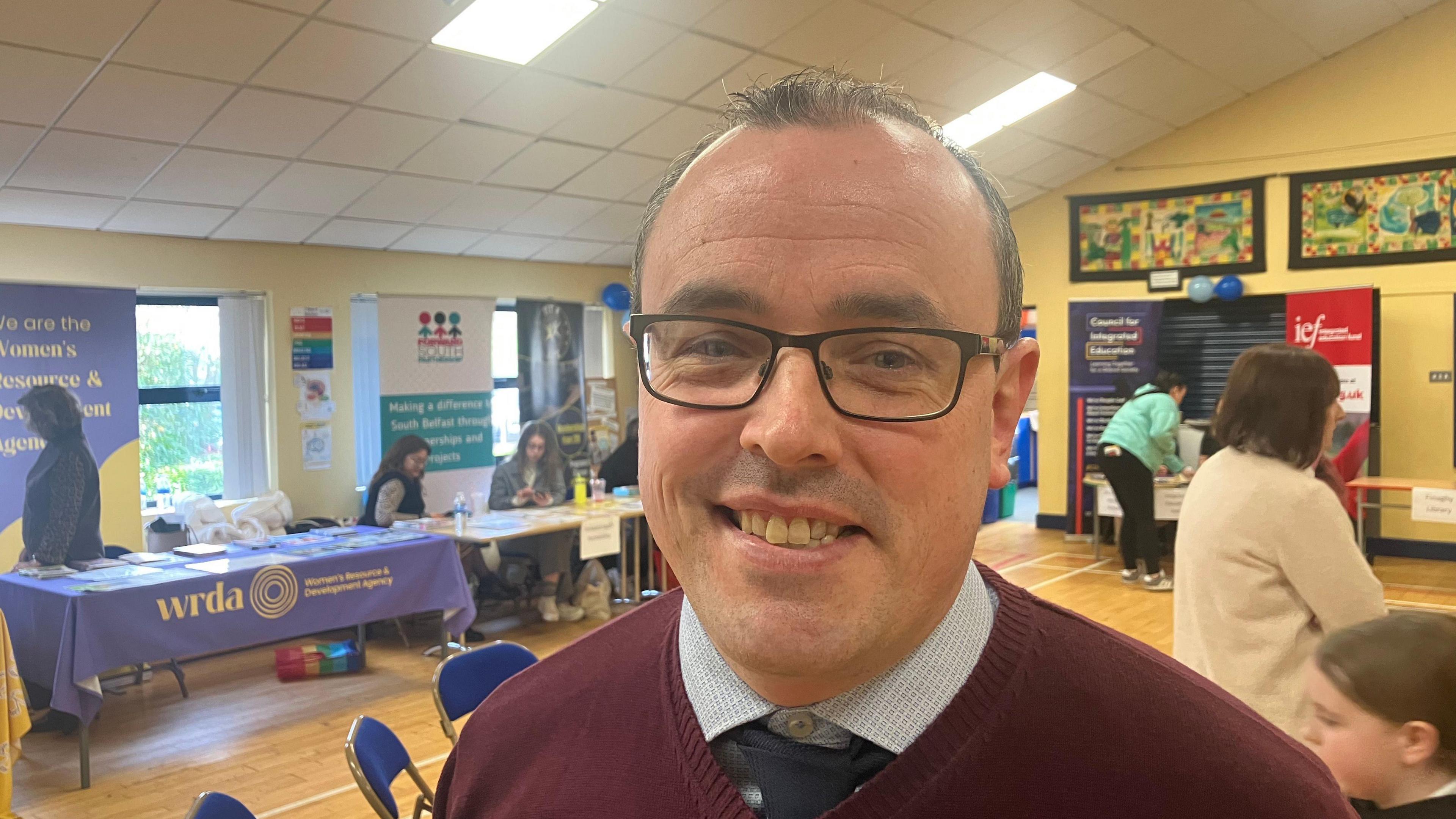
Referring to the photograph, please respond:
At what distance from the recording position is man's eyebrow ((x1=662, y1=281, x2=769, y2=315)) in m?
0.68

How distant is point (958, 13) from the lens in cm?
555

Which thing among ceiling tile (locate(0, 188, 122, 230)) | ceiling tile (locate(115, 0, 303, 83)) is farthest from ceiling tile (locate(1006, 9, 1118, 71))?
ceiling tile (locate(0, 188, 122, 230))

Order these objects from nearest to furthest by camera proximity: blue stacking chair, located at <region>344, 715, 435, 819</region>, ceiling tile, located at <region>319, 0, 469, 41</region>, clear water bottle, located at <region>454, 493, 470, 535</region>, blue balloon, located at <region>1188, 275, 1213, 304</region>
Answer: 1. blue stacking chair, located at <region>344, 715, 435, 819</region>
2. ceiling tile, located at <region>319, 0, 469, 41</region>
3. clear water bottle, located at <region>454, 493, 470, 535</region>
4. blue balloon, located at <region>1188, 275, 1213, 304</region>

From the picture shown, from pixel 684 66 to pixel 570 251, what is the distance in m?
2.78

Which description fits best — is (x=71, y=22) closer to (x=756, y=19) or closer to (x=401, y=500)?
(x=756, y=19)

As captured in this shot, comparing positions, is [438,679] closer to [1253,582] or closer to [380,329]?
[1253,582]

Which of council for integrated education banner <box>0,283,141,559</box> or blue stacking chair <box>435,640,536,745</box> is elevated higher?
council for integrated education banner <box>0,283,141,559</box>

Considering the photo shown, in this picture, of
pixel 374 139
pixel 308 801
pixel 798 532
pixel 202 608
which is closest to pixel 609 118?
pixel 374 139

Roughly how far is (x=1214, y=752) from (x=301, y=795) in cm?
373

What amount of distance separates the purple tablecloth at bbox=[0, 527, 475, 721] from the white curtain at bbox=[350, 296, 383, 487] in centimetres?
215

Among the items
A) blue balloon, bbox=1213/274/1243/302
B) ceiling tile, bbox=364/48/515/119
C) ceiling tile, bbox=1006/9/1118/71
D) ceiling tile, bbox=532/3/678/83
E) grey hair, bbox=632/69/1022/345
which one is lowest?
grey hair, bbox=632/69/1022/345

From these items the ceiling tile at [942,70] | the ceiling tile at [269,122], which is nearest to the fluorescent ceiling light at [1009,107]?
the ceiling tile at [942,70]

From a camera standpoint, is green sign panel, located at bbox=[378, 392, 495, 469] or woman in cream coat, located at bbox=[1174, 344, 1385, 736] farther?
green sign panel, located at bbox=[378, 392, 495, 469]

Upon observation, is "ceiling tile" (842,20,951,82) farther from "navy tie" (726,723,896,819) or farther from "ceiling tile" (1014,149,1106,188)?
"navy tie" (726,723,896,819)
